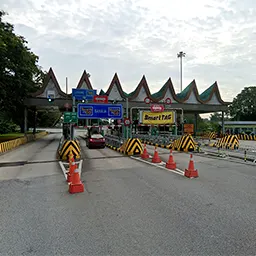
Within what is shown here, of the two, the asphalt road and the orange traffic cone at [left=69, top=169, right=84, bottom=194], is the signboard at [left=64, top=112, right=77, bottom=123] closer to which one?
the asphalt road

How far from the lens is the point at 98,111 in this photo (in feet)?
66.4

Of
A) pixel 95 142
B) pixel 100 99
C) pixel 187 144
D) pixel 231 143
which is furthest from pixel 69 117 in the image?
pixel 231 143

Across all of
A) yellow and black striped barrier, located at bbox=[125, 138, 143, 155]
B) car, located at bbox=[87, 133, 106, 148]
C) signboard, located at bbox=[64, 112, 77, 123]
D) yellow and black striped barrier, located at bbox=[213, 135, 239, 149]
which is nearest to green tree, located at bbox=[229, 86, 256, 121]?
yellow and black striped barrier, located at bbox=[213, 135, 239, 149]

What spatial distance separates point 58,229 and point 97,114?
53.3 ft

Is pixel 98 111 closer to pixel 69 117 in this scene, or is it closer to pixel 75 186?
pixel 69 117

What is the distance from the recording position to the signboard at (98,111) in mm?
19500

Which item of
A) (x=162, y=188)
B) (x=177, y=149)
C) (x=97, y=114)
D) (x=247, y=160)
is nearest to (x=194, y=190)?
(x=162, y=188)

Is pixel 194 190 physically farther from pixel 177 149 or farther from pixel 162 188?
pixel 177 149

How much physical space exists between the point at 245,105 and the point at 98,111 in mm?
62744

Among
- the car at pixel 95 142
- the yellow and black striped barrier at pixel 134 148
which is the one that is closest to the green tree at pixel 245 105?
the car at pixel 95 142

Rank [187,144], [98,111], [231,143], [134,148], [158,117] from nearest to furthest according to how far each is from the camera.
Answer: [134,148] < [187,144] < [231,143] < [98,111] < [158,117]

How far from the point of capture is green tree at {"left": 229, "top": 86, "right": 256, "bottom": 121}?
68.5 m

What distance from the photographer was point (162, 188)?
704 centimetres

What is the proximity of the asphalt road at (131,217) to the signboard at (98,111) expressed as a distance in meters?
11.7
